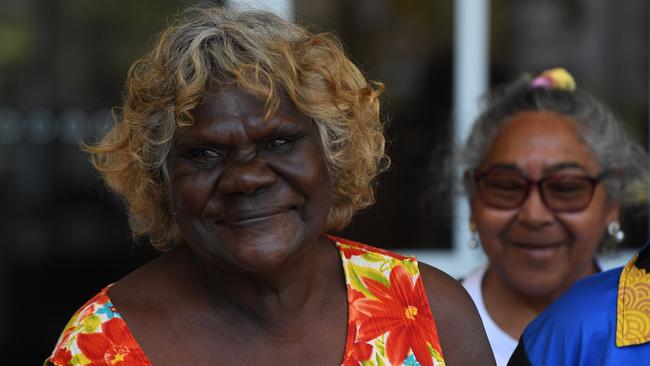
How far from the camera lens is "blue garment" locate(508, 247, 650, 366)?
2.14 m

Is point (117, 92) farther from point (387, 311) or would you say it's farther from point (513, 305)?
point (387, 311)

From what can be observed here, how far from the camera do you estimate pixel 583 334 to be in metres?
2.18

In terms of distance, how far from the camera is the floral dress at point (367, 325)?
213 centimetres

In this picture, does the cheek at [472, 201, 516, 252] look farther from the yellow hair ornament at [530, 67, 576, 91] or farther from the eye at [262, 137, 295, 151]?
the eye at [262, 137, 295, 151]

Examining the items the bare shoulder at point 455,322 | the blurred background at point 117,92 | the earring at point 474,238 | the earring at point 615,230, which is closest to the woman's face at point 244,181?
the bare shoulder at point 455,322

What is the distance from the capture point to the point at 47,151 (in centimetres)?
618

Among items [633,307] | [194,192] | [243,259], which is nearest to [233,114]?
[194,192]

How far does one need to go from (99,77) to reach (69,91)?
0.20m

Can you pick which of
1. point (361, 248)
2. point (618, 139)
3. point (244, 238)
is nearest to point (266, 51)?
point (244, 238)

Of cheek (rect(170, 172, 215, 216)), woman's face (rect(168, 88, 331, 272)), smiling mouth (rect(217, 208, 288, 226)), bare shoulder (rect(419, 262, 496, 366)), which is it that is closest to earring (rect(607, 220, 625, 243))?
bare shoulder (rect(419, 262, 496, 366))

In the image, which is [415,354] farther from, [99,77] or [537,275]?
[99,77]

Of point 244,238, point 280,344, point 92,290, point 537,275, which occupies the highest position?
point 244,238

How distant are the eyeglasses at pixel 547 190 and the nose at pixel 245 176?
4.32ft

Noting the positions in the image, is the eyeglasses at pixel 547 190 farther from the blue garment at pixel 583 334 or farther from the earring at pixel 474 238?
the blue garment at pixel 583 334
